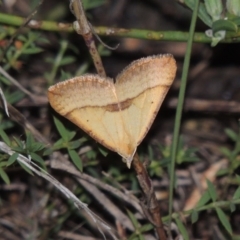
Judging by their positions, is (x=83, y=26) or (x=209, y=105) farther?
(x=209, y=105)

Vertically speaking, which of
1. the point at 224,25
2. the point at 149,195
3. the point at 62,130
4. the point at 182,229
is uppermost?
the point at 224,25

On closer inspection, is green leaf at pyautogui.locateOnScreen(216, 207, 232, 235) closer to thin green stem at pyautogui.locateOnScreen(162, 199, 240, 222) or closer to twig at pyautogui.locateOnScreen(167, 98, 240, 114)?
thin green stem at pyautogui.locateOnScreen(162, 199, 240, 222)

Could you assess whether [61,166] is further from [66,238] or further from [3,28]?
[3,28]

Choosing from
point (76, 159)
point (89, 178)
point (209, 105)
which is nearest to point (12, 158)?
point (76, 159)

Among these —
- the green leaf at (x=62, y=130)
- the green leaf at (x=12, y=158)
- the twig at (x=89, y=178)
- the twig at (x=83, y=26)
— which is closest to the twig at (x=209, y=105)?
the twig at (x=89, y=178)

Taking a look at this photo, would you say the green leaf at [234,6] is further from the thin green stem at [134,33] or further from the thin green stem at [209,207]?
the thin green stem at [209,207]

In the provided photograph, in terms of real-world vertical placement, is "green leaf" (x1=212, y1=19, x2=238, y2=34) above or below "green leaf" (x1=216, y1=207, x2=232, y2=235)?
above

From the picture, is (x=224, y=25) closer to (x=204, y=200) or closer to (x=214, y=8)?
(x=214, y=8)

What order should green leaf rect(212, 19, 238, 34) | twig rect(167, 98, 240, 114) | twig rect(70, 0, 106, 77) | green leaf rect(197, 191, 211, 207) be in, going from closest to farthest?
1. twig rect(70, 0, 106, 77)
2. green leaf rect(212, 19, 238, 34)
3. green leaf rect(197, 191, 211, 207)
4. twig rect(167, 98, 240, 114)

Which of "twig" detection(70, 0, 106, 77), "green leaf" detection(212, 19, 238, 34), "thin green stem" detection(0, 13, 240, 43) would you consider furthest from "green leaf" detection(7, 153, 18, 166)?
"green leaf" detection(212, 19, 238, 34)
